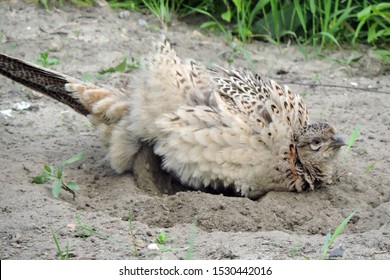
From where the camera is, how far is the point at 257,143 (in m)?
5.74

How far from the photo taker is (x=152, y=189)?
5988mm

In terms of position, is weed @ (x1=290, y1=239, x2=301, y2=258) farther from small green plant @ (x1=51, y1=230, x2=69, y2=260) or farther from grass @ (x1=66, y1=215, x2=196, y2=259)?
small green plant @ (x1=51, y1=230, x2=69, y2=260)

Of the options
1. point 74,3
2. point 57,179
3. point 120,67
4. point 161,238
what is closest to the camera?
point 161,238

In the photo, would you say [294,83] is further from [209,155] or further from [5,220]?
[5,220]

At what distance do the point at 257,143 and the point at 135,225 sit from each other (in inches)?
43.5

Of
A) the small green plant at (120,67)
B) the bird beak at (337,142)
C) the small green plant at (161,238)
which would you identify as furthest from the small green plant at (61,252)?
the small green plant at (120,67)

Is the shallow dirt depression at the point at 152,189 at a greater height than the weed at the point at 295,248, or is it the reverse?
the weed at the point at 295,248

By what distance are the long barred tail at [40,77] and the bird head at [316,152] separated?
1.52 metres

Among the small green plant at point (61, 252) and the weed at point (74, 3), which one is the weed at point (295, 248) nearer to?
the small green plant at point (61, 252)

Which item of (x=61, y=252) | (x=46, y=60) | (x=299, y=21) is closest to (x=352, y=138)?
(x=299, y=21)

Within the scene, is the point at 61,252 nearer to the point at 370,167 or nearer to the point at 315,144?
the point at 315,144

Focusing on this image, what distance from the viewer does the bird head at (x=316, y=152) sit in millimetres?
5867

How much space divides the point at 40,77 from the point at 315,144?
200 centimetres

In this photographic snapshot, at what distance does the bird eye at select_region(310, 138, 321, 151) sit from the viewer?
588 cm
